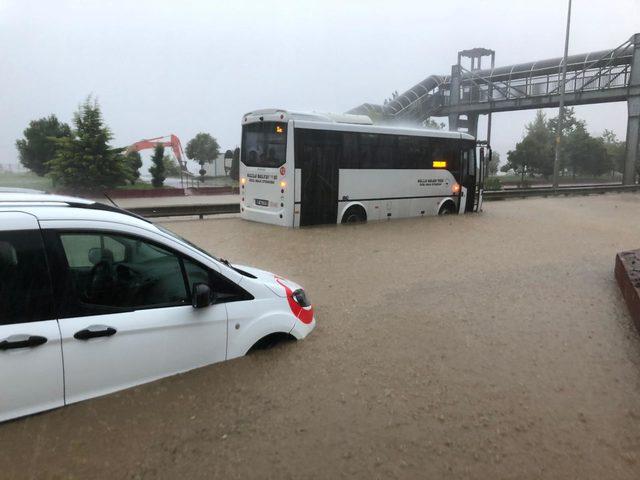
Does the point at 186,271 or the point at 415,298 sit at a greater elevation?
the point at 186,271

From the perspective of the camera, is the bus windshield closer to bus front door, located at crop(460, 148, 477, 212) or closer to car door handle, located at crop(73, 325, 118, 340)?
bus front door, located at crop(460, 148, 477, 212)

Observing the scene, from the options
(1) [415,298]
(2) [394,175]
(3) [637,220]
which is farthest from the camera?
(3) [637,220]

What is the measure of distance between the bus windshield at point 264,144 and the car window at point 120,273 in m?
9.13

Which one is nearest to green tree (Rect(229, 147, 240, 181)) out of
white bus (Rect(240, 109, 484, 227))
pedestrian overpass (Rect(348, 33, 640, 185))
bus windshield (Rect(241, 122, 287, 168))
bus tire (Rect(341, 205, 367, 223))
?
white bus (Rect(240, 109, 484, 227))

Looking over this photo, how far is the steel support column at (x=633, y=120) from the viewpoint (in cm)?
3231

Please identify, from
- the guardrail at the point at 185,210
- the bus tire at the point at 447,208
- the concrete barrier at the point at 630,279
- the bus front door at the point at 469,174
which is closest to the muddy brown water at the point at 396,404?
the concrete barrier at the point at 630,279

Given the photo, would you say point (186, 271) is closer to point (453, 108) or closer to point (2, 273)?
point (2, 273)

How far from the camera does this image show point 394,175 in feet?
47.6

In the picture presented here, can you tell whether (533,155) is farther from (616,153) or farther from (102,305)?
(102,305)

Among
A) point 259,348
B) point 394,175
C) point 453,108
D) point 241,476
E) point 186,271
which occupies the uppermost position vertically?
point 453,108

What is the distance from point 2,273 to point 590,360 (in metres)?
4.84

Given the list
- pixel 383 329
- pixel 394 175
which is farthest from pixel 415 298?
pixel 394 175

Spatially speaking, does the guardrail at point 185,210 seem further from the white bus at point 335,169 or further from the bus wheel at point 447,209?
the bus wheel at point 447,209

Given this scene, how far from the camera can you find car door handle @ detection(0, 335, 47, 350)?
8.96ft
